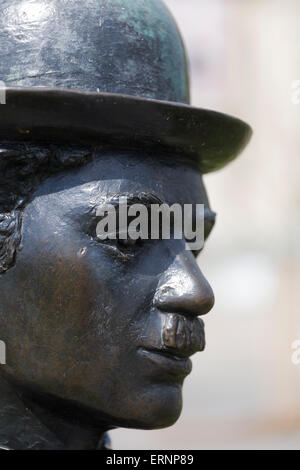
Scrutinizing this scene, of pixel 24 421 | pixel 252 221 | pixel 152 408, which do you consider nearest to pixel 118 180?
pixel 152 408

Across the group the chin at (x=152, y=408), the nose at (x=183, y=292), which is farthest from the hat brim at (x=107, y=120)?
the chin at (x=152, y=408)

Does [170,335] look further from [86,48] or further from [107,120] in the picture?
[86,48]

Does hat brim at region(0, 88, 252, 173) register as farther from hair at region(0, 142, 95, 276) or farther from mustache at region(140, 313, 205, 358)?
mustache at region(140, 313, 205, 358)

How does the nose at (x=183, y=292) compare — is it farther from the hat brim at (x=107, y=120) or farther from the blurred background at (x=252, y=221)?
the blurred background at (x=252, y=221)

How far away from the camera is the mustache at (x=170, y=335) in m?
2.35

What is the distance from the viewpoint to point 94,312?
2.33 meters

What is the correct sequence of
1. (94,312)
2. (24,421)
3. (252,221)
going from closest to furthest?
(94,312) < (24,421) < (252,221)

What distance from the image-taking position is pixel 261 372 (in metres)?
9.05

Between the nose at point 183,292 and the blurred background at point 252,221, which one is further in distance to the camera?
the blurred background at point 252,221

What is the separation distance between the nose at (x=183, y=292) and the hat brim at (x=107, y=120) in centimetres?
36

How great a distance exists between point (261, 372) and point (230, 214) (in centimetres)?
182

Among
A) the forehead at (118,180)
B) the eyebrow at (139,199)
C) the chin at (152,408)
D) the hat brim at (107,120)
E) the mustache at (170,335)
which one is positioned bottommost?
the chin at (152,408)

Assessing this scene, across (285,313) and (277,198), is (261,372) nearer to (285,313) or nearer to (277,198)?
(285,313)

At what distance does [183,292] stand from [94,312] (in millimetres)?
257
